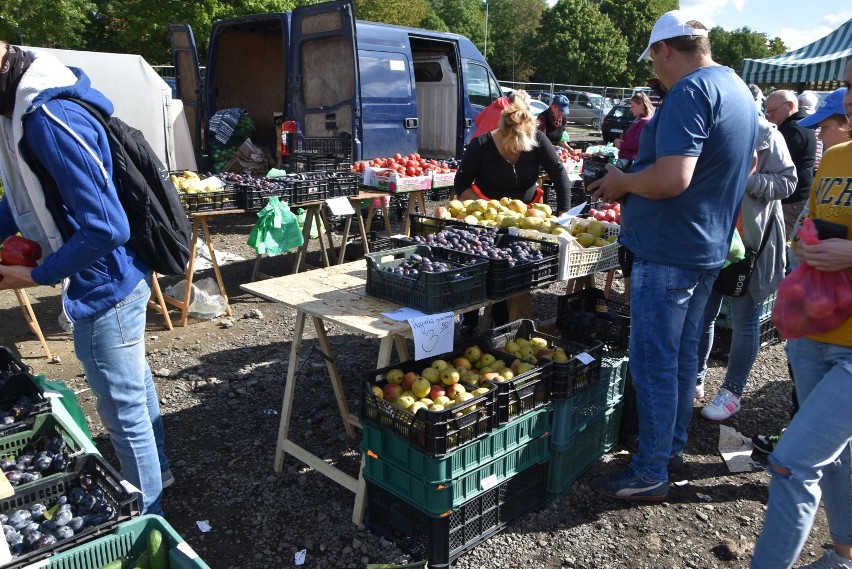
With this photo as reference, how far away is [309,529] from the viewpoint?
3.14 metres

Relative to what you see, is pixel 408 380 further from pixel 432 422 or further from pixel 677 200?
pixel 677 200

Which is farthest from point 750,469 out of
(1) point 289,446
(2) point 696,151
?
(1) point 289,446

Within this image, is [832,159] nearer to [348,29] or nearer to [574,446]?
[574,446]

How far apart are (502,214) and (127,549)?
3224 mm

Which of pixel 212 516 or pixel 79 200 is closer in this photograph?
pixel 79 200

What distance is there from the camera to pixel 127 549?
6.22ft

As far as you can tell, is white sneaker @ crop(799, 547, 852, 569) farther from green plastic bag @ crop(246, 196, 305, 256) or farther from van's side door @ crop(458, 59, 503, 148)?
van's side door @ crop(458, 59, 503, 148)

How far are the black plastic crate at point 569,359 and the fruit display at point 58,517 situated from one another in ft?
6.59

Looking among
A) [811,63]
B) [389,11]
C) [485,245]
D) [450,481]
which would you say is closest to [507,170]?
[485,245]

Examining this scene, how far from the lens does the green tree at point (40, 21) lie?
1730cm

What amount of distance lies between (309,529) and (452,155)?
26.5ft

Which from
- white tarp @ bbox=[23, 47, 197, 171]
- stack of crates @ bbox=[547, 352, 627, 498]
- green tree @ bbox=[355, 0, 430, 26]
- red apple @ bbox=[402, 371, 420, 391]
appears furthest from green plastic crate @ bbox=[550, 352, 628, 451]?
green tree @ bbox=[355, 0, 430, 26]

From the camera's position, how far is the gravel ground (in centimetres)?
301

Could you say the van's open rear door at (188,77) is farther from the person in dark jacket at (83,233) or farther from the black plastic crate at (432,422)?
the black plastic crate at (432,422)
